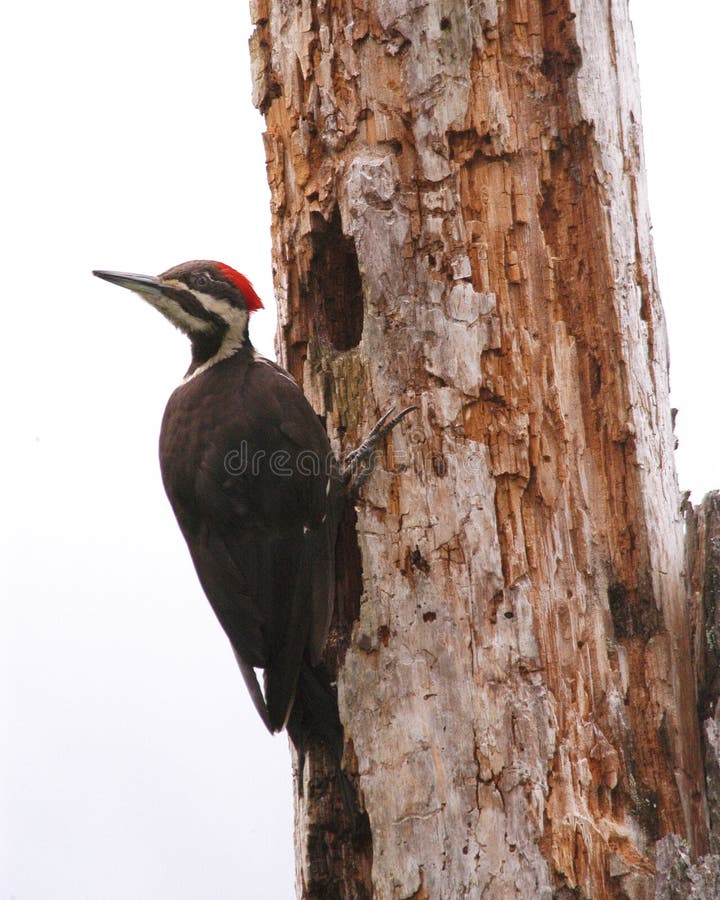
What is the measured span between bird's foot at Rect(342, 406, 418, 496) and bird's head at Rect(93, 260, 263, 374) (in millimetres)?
875

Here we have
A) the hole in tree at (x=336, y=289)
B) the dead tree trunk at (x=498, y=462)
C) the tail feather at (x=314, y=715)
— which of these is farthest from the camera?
the hole in tree at (x=336, y=289)

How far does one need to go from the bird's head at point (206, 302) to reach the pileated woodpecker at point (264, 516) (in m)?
0.09

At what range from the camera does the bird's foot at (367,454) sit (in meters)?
2.56

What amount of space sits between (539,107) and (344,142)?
51 centimetres

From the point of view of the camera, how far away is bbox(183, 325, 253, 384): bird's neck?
3.36 meters

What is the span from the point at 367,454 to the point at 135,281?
3.69ft

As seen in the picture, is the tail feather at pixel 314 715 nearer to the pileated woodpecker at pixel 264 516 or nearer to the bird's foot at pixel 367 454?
the pileated woodpecker at pixel 264 516

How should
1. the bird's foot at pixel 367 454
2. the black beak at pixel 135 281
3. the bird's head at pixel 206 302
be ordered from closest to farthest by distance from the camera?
1. the bird's foot at pixel 367 454
2. the black beak at pixel 135 281
3. the bird's head at pixel 206 302

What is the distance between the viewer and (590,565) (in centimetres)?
239

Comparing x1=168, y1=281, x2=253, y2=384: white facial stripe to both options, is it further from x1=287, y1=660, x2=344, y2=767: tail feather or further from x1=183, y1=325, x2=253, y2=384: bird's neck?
x1=287, y1=660, x2=344, y2=767: tail feather

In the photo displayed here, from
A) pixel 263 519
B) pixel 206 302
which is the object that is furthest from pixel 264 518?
pixel 206 302

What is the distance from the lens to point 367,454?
2.60 meters

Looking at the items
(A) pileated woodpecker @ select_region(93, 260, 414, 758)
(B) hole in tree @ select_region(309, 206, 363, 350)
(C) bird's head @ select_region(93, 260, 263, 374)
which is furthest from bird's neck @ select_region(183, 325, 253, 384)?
(B) hole in tree @ select_region(309, 206, 363, 350)

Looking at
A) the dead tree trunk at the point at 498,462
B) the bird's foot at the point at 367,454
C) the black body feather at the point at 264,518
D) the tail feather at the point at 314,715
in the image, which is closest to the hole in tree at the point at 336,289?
the dead tree trunk at the point at 498,462
